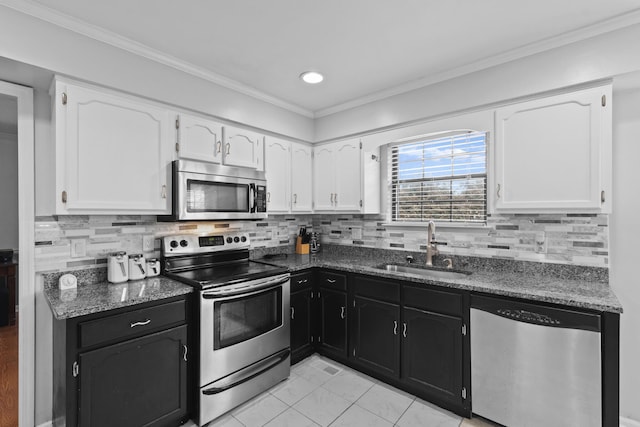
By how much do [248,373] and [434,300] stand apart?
1.46 metres

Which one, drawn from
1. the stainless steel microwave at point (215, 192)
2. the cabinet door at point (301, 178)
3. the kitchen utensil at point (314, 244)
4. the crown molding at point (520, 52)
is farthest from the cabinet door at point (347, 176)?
the stainless steel microwave at point (215, 192)

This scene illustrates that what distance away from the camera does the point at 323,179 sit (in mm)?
3463

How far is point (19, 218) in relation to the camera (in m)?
1.96

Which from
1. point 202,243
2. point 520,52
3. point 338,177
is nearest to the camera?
point 520,52

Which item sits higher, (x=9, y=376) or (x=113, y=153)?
(x=113, y=153)

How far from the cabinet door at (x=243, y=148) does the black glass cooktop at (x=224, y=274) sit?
0.91m

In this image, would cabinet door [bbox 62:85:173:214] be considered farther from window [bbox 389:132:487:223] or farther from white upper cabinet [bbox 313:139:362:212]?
window [bbox 389:132:487:223]

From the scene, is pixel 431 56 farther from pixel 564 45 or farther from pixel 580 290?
pixel 580 290

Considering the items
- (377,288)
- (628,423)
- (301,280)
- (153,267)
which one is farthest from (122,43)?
(628,423)

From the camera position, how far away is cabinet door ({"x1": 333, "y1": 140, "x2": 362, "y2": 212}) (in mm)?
3178

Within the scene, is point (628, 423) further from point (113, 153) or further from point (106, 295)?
point (113, 153)

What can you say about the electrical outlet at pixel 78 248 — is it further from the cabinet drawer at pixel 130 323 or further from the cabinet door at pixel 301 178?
the cabinet door at pixel 301 178

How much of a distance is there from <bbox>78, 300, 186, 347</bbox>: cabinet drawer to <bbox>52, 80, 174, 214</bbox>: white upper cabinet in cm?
70

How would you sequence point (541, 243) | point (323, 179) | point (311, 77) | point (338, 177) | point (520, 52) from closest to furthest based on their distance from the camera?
point (520, 52)
point (541, 243)
point (311, 77)
point (338, 177)
point (323, 179)
